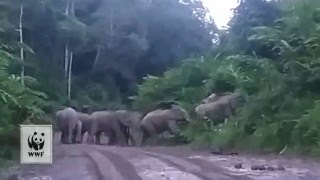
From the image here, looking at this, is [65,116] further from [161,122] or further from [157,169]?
[157,169]

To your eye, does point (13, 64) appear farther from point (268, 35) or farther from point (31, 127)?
Result: point (31, 127)

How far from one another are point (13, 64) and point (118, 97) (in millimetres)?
4037

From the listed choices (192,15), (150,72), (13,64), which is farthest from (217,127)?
(192,15)

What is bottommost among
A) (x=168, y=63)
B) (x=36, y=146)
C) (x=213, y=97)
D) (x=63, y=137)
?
(x=36, y=146)

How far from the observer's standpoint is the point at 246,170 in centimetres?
419

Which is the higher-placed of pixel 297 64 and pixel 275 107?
pixel 297 64

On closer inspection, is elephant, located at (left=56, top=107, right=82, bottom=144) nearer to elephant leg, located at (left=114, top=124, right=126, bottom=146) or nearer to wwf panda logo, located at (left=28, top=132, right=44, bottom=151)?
elephant leg, located at (left=114, top=124, right=126, bottom=146)

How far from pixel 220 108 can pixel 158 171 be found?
3.46m

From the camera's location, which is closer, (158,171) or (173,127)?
(158,171)

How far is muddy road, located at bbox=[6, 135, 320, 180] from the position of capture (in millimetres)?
3723

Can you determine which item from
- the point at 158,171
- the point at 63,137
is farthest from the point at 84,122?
the point at 158,171

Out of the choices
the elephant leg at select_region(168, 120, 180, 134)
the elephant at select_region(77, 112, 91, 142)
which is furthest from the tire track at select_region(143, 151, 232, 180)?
the elephant at select_region(77, 112, 91, 142)

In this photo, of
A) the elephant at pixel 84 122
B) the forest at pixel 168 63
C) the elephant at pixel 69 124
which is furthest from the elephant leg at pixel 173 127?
the elephant at pixel 84 122

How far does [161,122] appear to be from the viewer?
27.6 ft
